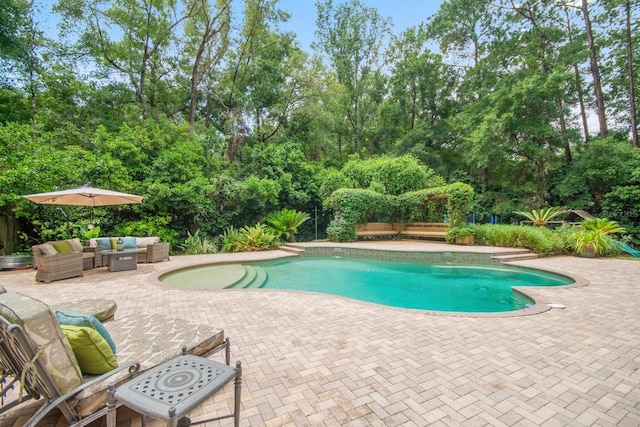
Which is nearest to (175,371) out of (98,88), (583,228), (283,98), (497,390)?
(497,390)

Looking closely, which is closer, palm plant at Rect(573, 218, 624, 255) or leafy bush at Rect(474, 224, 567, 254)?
palm plant at Rect(573, 218, 624, 255)

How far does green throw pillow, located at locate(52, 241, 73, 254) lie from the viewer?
6.01m

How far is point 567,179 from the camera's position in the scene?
13.1 metres

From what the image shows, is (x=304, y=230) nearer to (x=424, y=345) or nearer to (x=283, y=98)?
(x=283, y=98)

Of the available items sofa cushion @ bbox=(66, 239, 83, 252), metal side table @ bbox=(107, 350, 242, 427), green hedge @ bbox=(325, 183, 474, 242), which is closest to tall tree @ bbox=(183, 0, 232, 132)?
green hedge @ bbox=(325, 183, 474, 242)

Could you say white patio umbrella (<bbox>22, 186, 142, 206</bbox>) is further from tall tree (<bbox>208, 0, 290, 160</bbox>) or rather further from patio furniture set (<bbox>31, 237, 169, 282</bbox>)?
tall tree (<bbox>208, 0, 290, 160</bbox>)

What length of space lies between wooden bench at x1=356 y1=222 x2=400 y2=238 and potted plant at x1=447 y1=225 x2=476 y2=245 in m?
3.00

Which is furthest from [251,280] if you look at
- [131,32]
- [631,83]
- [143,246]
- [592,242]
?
[631,83]

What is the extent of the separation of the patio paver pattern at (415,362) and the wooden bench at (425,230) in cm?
770

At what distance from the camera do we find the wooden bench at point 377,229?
1331cm

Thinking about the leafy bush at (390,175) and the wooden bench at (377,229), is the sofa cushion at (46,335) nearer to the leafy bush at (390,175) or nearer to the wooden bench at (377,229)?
the wooden bench at (377,229)

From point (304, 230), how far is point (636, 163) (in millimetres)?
14165

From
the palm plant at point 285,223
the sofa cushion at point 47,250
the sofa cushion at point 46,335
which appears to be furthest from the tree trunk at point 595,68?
the sofa cushion at point 47,250

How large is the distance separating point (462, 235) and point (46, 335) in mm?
11882
